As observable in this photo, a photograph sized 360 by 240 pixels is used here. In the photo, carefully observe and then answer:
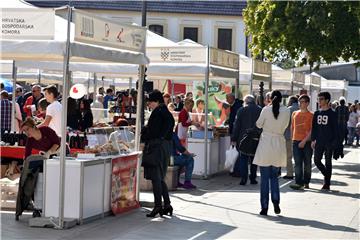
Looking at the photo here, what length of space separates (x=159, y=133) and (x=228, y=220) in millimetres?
1588

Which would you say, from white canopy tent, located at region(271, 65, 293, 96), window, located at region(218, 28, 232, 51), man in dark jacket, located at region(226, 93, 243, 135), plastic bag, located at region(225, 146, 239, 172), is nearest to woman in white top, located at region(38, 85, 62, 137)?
plastic bag, located at region(225, 146, 239, 172)

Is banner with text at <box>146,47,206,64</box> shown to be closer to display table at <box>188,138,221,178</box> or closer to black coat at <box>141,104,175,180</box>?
display table at <box>188,138,221,178</box>

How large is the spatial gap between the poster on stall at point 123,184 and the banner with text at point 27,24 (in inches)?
87.6

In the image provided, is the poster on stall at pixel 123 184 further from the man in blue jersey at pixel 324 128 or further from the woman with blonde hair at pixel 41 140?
the man in blue jersey at pixel 324 128

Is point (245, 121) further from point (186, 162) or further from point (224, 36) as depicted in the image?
point (224, 36)

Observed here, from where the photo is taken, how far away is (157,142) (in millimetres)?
11078

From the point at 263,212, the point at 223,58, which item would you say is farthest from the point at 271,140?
the point at 223,58

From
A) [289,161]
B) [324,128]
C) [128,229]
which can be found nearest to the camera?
[128,229]

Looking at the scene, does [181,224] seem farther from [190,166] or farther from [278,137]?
[190,166]

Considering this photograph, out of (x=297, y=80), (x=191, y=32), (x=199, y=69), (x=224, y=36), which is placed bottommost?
(x=199, y=69)

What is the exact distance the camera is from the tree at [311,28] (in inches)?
808

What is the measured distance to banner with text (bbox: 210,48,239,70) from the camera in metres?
16.6

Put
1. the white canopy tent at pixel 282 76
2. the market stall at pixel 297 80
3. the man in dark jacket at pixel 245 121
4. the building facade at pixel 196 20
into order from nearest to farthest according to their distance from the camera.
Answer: the man in dark jacket at pixel 245 121 → the white canopy tent at pixel 282 76 → the market stall at pixel 297 80 → the building facade at pixel 196 20

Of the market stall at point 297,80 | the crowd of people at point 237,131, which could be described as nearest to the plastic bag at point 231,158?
the crowd of people at point 237,131
